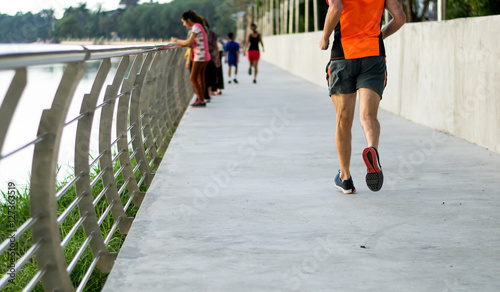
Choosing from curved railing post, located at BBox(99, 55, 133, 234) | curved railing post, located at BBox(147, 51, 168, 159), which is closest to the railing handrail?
curved railing post, located at BBox(99, 55, 133, 234)

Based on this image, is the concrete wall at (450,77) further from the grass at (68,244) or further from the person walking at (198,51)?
the grass at (68,244)

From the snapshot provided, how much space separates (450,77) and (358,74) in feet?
13.4

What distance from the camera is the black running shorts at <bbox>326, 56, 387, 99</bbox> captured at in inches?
214

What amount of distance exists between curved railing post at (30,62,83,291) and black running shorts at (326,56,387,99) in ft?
9.23

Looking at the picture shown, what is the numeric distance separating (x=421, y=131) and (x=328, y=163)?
2866mm

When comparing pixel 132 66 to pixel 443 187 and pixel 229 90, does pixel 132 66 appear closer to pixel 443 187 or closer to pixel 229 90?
pixel 443 187

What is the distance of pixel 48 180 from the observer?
9.63 feet

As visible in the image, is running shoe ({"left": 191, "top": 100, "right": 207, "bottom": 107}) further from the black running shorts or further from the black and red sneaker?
the black and red sneaker

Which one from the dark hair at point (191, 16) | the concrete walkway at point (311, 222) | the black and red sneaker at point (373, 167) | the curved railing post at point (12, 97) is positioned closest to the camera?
the curved railing post at point (12, 97)

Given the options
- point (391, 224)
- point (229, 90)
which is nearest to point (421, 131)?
point (391, 224)

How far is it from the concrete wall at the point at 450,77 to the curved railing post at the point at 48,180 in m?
5.57

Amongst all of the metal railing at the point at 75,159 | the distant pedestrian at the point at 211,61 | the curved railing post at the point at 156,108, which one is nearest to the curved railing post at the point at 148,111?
the curved railing post at the point at 156,108

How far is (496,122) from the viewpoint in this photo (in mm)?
7676

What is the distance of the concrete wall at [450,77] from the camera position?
26.0ft
